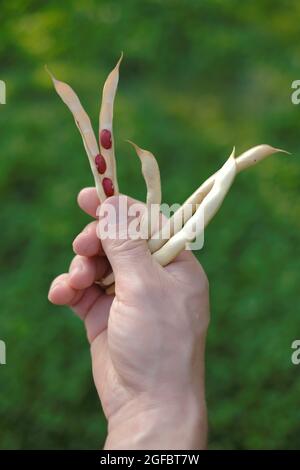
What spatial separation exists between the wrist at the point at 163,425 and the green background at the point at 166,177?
41.5 inches

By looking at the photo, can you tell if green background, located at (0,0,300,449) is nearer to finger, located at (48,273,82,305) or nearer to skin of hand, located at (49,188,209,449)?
finger, located at (48,273,82,305)

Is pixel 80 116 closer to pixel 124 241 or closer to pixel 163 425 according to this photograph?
pixel 124 241

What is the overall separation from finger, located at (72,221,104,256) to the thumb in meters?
0.11

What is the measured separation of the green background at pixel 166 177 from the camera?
8.98 ft

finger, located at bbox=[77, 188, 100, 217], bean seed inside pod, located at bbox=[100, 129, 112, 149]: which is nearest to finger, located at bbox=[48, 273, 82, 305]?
finger, located at bbox=[77, 188, 100, 217]

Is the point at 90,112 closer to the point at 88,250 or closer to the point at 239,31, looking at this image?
the point at 239,31

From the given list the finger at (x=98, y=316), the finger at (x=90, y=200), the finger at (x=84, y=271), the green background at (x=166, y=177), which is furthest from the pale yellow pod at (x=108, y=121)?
the green background at (x=166, y=177)

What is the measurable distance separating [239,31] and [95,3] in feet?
2.80

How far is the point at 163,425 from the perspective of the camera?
1610 millimetres

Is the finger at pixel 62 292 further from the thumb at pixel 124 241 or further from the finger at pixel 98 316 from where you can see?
the thumb at pixel 124 241

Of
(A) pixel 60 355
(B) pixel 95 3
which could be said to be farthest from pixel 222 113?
(A) pixel 60 355

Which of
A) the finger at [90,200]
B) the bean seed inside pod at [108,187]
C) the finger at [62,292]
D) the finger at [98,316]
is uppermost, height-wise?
the bean seed inside pod at [108,187]

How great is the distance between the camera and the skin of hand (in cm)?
163

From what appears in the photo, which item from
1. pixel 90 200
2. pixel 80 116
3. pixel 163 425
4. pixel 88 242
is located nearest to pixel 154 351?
pixel 163 425
